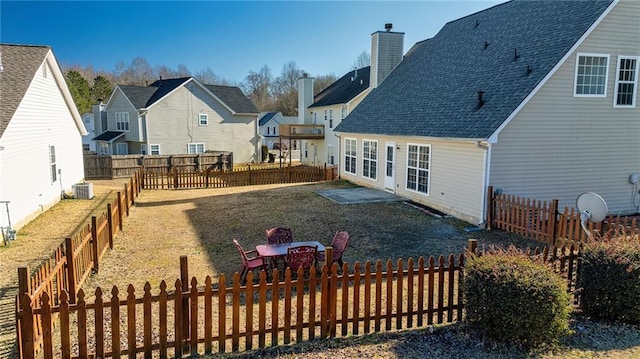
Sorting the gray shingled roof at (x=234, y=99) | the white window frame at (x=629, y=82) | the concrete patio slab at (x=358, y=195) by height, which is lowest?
the concrete patio slab at (x=358, y=195)

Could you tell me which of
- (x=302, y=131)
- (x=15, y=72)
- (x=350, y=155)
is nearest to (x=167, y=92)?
(x=302, y=131)

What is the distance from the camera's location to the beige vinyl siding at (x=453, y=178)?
1312 cm

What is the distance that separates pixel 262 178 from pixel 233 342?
19233mm

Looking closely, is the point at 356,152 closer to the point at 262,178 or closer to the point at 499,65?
the point at 262,178

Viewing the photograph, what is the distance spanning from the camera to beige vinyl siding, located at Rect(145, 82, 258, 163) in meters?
34.7

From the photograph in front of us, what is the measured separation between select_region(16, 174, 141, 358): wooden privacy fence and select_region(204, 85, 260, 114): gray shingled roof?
28.0 m

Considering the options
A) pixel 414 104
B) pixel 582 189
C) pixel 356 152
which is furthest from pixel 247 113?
pixel 582 189

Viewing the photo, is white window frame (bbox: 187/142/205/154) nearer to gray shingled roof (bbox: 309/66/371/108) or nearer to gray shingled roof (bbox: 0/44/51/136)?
gray shingled roof (bbox: 309/66/371/108)

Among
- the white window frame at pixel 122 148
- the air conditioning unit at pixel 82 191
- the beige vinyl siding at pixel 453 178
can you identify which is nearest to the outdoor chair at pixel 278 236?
the beige vinyl siding at pixel 453 178

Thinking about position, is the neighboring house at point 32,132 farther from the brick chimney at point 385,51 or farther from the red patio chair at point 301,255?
the brick chimney at point 385,51

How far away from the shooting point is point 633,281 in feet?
19.3

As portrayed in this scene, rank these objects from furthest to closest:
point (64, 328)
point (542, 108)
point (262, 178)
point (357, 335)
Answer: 1. point (262, 178)
2. point (542, 108)
3. point (357, 335)
4. point (64, 328)

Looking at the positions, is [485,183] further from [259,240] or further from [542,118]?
[259,240]

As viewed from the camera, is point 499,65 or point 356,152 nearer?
point 499,65
